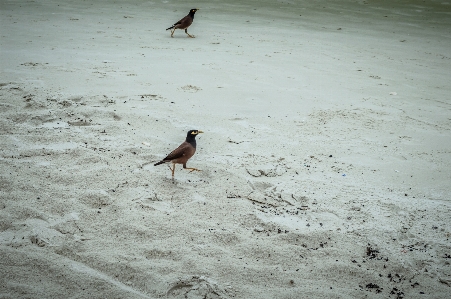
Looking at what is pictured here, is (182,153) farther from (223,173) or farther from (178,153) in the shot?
(223,173)

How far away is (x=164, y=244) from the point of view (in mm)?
2602

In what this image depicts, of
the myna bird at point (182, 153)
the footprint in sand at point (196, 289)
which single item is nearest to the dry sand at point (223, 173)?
the footprint in sand at point (196, 289)

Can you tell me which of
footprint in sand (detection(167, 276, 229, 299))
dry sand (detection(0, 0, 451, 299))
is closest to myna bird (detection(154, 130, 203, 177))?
dry sand (detection(0, 0, 451, 299))

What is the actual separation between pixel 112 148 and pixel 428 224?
9.01ft

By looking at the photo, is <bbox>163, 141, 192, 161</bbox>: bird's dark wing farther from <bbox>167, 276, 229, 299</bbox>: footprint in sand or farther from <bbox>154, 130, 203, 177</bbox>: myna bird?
<bbox>167, 276, 229, 299</bbox>: footprint in sand

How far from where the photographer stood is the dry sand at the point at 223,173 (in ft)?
7.86

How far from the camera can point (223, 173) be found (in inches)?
137

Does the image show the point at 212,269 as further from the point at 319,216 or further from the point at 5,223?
the point at 5,223

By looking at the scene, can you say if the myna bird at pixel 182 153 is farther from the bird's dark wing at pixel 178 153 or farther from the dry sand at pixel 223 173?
the dry sand at pixel 223 173

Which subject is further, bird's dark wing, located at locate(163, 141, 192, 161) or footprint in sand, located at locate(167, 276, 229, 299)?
bird's dark wing, located at locate(163, 141, 192, 161)

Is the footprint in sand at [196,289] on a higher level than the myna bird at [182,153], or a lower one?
lower

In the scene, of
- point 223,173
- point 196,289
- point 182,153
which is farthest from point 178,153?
point 196,289

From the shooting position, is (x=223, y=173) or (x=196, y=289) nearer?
(x=196, y=289)

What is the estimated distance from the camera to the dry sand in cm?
240
